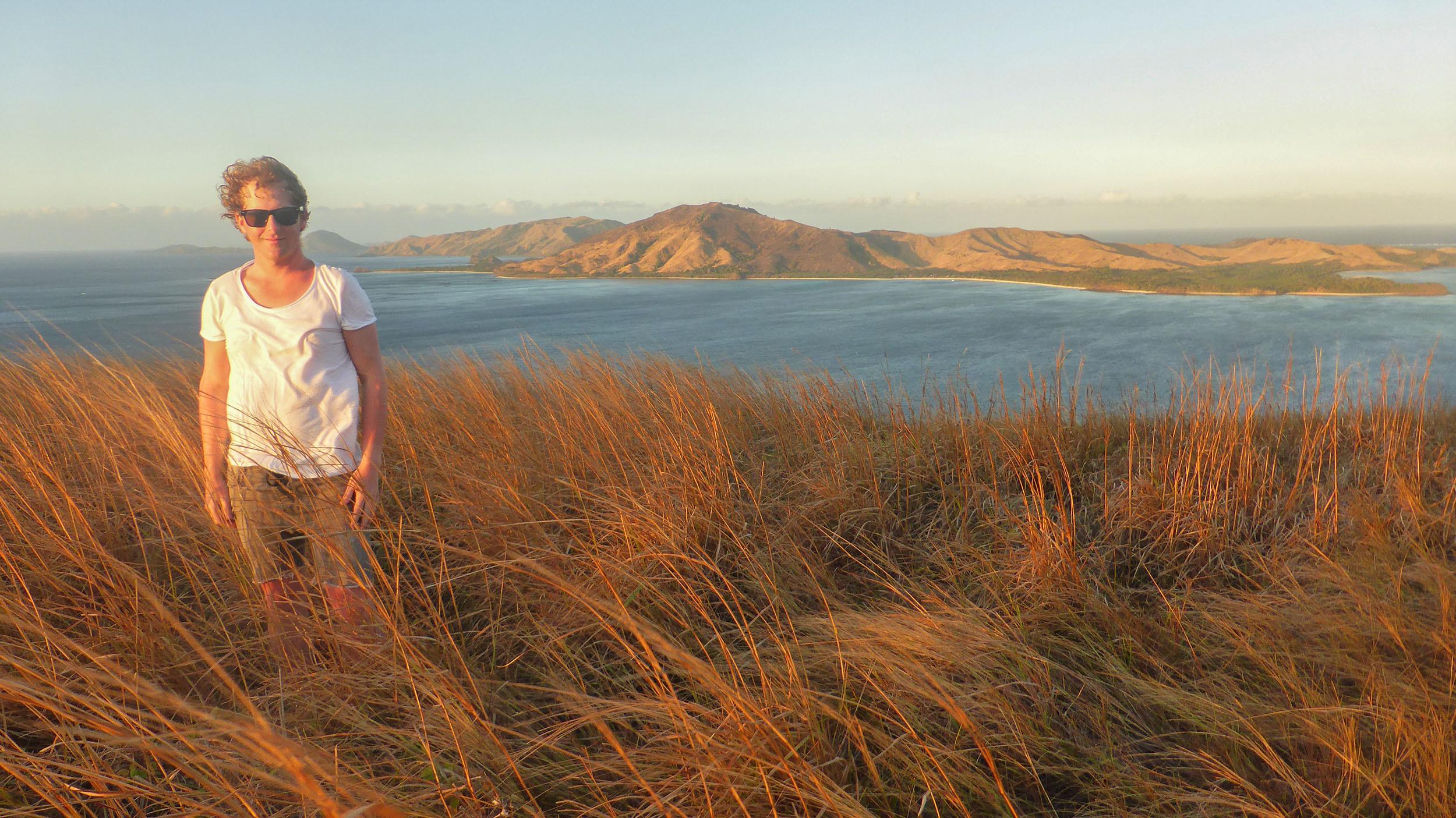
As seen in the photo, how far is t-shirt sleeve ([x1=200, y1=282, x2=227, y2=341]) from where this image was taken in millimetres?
1907

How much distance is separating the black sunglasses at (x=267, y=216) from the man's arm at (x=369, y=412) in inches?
13.2

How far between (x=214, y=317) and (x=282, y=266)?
24 centimetres

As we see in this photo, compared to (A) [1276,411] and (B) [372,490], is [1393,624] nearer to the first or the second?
(B) [372,490]

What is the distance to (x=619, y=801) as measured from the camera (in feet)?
4.84

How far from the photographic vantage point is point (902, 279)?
70125 millimetres

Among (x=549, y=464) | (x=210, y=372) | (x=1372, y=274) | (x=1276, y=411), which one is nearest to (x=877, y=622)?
(x=549, y=464)

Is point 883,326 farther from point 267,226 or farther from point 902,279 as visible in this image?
point 902,279

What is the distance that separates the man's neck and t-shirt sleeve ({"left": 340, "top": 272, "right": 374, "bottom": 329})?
0.12 metres

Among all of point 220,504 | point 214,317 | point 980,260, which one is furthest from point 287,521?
point 980,260

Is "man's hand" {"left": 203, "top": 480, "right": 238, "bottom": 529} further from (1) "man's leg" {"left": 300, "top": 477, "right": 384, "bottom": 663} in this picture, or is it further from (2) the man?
(1) "man's leg" {"left": 300, "top": 477, "right": 384, "bottom": 663}

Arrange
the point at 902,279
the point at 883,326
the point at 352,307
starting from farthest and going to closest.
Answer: the point at 902,279, the point at 883,326, the point at 352,307

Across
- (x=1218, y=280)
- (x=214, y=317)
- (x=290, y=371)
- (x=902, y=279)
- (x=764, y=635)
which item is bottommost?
(x=764, y=635)

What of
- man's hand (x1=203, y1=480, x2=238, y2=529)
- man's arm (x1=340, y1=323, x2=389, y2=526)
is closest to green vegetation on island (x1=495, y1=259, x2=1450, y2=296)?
man's arm (x1=340, y1=323, x2=389, y2=526)

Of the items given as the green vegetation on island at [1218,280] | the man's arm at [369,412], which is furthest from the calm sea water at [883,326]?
the man's arm at [369,412]
